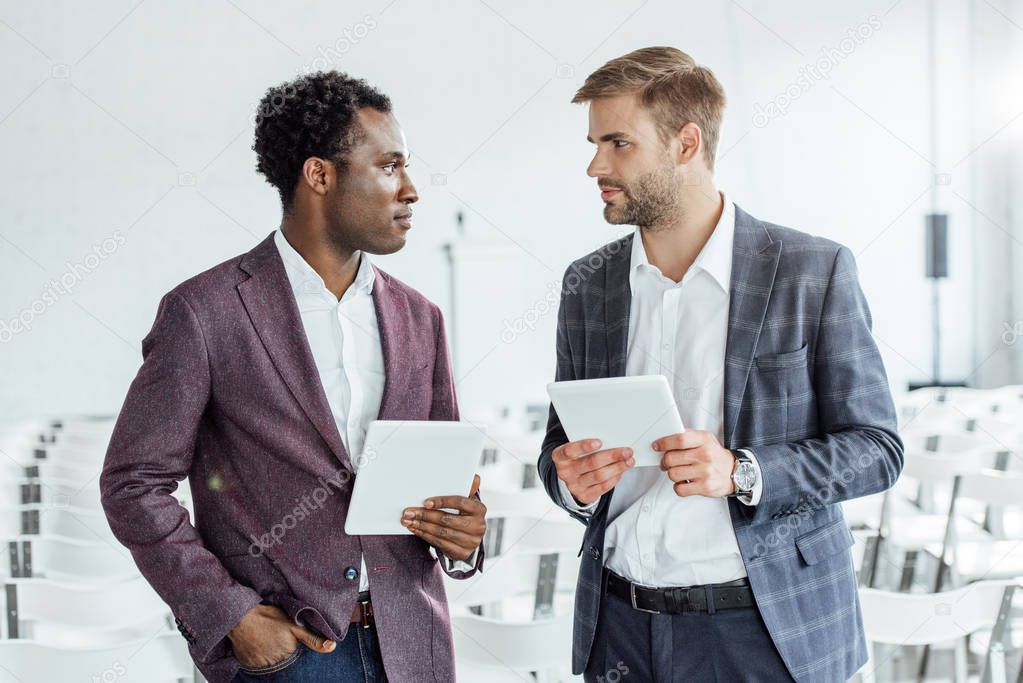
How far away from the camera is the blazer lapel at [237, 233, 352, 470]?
62.1 inches

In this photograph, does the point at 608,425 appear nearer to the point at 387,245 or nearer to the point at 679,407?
the point at 679,407

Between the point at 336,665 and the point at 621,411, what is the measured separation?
2.10 feet

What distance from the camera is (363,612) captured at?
63.6 inches

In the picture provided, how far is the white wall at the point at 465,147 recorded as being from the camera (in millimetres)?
9617

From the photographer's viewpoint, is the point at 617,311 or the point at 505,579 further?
the point at 505,579

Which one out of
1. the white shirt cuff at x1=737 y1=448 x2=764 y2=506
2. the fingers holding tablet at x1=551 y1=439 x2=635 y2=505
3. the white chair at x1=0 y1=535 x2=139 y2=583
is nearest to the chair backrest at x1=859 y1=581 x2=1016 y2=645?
the white shirt cuff at x1=737 y1=448 x2=764 y2=506

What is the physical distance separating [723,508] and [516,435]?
3747 mm

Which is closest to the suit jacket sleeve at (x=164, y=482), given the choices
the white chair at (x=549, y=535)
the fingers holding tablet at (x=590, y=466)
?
the fingers holding tablet at (x=590, y=466)

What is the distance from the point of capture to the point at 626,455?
5.08ft

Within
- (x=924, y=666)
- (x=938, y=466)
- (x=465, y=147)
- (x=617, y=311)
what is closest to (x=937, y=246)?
(x=465, y=147)

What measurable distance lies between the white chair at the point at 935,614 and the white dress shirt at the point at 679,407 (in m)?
0.89

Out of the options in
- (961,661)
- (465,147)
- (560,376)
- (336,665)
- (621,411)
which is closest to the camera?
(621,411)

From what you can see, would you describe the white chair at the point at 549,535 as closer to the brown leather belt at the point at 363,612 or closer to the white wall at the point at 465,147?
the brown leather belt at the point at 363,612

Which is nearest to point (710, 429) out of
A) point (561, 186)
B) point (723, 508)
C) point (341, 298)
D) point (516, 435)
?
point (723, 508)
